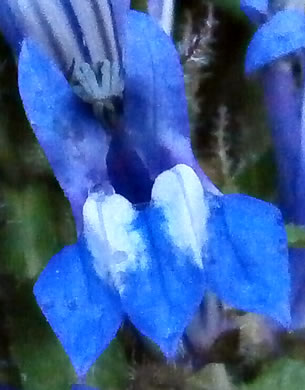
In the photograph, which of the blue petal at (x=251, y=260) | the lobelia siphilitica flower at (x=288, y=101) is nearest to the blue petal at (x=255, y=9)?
the lobelia siphilitica flower at (x=288, y=101)

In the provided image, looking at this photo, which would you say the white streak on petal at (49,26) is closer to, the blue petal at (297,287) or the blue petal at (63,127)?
the blue petal at (63,127)

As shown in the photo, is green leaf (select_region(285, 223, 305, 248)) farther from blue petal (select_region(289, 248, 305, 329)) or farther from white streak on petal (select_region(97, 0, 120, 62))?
white streak on petal (select_region(97, 0, 120, 62))

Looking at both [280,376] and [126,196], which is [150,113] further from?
[280,376]

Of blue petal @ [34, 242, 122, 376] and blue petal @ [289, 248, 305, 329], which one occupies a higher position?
blue petal @ [34, 242, 122, 376]

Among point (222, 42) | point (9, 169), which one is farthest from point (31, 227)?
point (222, 42)

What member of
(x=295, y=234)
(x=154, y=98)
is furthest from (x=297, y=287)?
(x=154, y=98)

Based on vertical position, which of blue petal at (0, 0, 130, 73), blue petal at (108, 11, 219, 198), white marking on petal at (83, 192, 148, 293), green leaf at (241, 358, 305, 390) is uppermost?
blue petal at (0, 0, 130, 73)

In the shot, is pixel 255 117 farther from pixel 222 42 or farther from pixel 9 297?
pixel 9 297

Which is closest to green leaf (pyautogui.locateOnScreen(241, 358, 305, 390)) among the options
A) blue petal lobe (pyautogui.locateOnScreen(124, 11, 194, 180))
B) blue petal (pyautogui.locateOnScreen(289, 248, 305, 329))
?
blue petal (pyautogui.locateOnScreen(289, 248, 305, 329))
